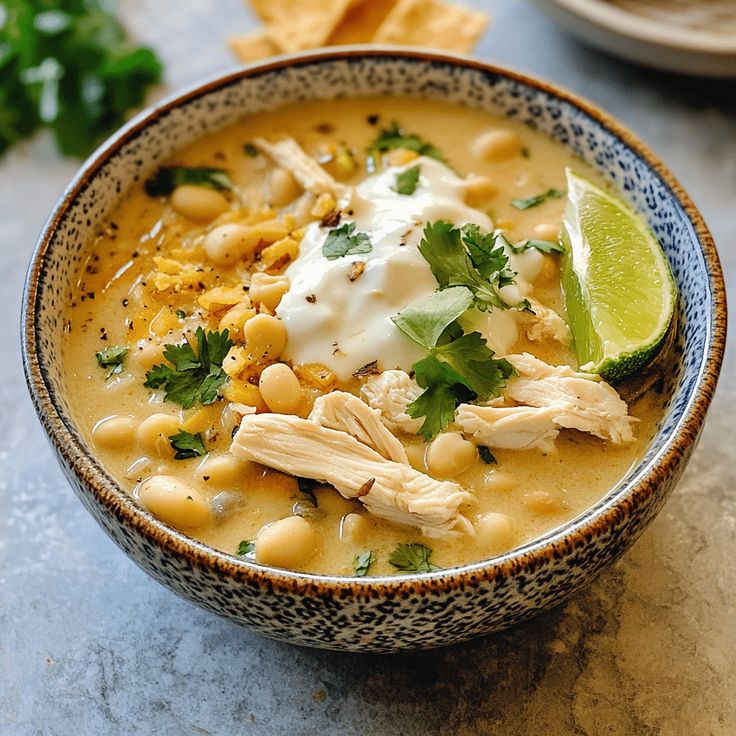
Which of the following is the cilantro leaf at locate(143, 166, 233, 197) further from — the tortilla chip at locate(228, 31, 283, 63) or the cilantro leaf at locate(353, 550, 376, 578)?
the cilantro leaf at locate(353, 550, 376, 578)

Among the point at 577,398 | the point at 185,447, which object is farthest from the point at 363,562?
the point at 577,398

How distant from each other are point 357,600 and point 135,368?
923 millimetres

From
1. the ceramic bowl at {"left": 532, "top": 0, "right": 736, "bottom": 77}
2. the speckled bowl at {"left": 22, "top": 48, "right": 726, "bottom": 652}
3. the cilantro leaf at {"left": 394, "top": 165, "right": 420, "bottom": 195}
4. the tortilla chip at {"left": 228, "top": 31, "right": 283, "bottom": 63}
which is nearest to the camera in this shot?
the speckled bowl at {"left": 22, "top": 48, "right": 726, "bottom": 652}

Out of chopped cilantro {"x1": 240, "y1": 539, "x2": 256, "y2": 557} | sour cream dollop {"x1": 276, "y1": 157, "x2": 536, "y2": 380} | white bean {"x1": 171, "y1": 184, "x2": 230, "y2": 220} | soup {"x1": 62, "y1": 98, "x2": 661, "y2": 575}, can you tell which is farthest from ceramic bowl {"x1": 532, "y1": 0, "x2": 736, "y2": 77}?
chopped cilantro {"x1": 240, "y1": 539, "x2": 256, "y2": 557}

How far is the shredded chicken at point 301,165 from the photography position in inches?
114

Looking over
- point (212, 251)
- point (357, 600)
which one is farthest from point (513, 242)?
point (357, 600)

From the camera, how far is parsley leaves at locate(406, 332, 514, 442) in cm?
240

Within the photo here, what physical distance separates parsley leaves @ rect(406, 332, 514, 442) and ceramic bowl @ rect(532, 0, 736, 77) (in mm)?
1839

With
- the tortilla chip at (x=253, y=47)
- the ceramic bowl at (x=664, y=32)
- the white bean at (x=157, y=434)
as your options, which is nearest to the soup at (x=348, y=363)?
the white bean at (x=157, y=434)

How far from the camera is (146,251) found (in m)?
2.90

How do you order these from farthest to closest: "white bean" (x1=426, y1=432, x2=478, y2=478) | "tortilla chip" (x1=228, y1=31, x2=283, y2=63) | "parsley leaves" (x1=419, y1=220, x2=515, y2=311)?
1. "tortilla chip" (x1=228, y1=31, x2=283, y2=63)
2. "parsley leaves" (x1=419, y1=220, x2=515, y2=311)
3. "white bean" (x1=426, y1=432, x2=478, y2=478)

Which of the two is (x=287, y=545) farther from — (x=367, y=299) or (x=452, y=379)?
(x=367, y=299)

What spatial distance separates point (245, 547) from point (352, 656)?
0.45 m

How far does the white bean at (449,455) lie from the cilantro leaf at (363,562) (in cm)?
25
